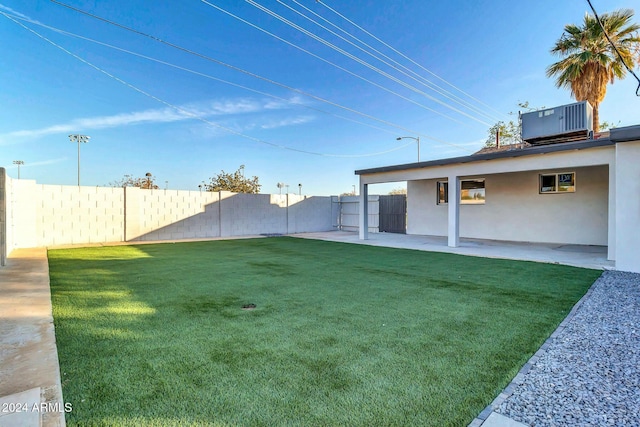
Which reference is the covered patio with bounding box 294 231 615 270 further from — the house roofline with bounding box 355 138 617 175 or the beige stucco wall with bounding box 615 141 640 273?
the house roofline with bounding box 355 138 617 175

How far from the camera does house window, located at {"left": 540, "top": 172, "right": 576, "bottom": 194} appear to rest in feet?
34.4

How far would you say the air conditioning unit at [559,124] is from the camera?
8992 millimetres

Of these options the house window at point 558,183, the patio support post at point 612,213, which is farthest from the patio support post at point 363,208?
the patio support post at point 612,213

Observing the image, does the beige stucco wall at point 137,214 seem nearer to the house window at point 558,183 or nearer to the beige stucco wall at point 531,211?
the beige stucco wall at point 531,211

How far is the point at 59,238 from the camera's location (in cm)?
1145

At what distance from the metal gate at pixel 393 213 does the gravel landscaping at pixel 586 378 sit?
11.9m

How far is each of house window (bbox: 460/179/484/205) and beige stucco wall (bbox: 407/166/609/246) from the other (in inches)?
8.5

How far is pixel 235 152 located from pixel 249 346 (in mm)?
20369

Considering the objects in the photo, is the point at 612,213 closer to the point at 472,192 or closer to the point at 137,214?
the point at 472,192

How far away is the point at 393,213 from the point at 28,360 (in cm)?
1515

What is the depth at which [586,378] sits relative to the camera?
247 centimetres

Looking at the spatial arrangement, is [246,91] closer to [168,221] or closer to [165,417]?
[168,221]

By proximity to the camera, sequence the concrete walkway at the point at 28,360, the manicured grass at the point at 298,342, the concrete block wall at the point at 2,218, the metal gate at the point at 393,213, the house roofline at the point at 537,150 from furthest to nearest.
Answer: the metal gate at the point at 393,213, the concrete block wall at the point at 2,218, the house roofline at the point at 537,150, the manicured grass at the point at 298,342, the concrete walkway at the point at 28,360

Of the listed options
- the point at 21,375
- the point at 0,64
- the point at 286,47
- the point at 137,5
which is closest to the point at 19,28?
the point at 0,64
